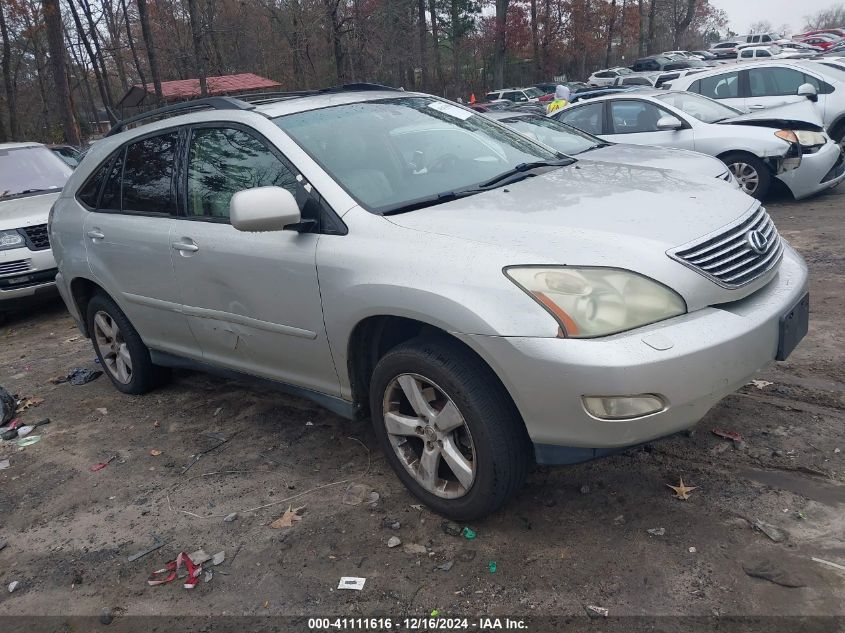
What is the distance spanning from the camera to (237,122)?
373cm

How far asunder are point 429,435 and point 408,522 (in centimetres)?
44

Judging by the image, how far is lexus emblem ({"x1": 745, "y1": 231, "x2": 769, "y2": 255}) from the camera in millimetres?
2957

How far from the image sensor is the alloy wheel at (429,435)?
2920 mm

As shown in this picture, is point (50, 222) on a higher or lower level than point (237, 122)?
lower

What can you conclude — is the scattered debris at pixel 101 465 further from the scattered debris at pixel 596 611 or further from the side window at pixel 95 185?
the scattered debris at pixel 596 611

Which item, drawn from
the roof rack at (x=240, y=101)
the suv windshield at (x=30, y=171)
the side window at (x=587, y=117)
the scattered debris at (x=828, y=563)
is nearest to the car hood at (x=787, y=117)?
the side window at (x=587, y=117)

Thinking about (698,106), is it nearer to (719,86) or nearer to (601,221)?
(719,86)

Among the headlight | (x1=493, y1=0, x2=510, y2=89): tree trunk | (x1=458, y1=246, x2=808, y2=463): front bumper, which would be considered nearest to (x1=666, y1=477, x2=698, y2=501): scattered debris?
(x1=458, y1=246, x2=808, y2=463): front bumper

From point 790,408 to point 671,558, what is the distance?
146 centimetres

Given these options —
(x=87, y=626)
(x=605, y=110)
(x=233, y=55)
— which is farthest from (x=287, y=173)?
(x=233, y=55)

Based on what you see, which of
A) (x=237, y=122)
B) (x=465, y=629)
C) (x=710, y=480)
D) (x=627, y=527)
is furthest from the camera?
(x=237, y=122)

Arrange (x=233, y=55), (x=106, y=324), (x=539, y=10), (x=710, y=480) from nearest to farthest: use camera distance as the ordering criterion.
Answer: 1. (x=710, y=480)
2. (x=106, y=324)
3. (x=233, y=55)
4. (x=539, y=10)

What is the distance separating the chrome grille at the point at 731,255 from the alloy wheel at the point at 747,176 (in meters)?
6.08

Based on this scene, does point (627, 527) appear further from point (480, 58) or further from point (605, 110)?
point (480, 58)
